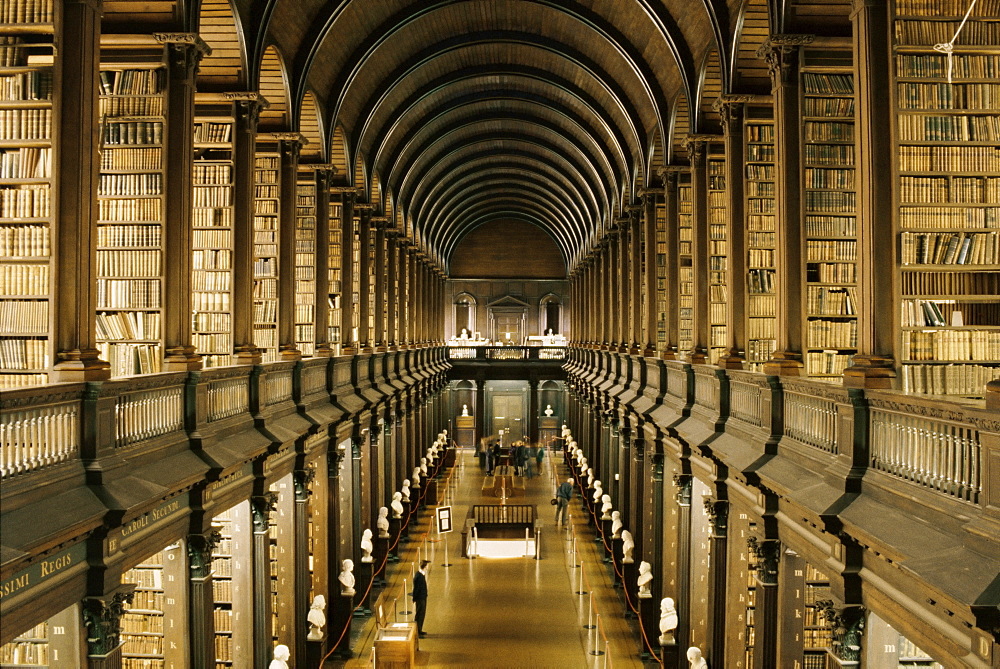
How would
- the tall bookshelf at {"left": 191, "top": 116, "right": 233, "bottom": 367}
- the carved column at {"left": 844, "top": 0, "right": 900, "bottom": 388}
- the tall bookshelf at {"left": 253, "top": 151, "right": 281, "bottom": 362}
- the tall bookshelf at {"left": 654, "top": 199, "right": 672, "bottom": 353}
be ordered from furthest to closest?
the tall bookshelf at {"left": 654, "top": 199, "right": 672, "bottom": 353} < the tall bookshelf at {"left": 253, "top": 151, "right": 281, "bottom": 362} < the tall bookshelf at {"left": 191, "top": 116, "right": 233, "bottom": 367} < the carved column at {"left": 844, "top": 0, "right": 900, "bottom": 388}

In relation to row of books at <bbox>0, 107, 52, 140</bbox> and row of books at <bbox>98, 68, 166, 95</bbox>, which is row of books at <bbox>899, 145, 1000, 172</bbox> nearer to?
row of books at <bbox>0, 107, 52, 140</bbox>

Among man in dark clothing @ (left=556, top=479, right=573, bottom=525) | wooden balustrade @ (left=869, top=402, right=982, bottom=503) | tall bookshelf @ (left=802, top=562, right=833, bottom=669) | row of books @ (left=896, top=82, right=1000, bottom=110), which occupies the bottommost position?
man in dark clothing @ (left=556, top=479, right=573, bottom=525)

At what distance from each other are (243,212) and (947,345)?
6948mm

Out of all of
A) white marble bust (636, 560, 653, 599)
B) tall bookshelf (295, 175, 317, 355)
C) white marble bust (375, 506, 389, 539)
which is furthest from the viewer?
white marble bust (375, 506, 389, 539)

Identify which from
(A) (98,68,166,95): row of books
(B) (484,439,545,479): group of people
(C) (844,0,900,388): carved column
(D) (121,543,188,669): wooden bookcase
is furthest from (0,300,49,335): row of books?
(B) (484,439,545,479): group of people

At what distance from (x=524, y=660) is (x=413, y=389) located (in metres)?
12.1

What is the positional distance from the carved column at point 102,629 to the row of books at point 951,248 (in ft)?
19.1

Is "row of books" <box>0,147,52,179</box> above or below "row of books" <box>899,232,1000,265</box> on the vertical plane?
above

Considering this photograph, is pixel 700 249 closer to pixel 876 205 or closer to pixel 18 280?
pixel 876 205

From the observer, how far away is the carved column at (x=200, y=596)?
22.2 feet

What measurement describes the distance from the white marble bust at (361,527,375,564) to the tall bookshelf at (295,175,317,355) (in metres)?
3.11

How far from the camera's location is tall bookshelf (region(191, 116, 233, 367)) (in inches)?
377

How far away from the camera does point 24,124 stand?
5957mm

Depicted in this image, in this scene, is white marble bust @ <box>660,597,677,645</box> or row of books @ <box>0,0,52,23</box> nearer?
row of books @ <box>0,0,52,23</box>
